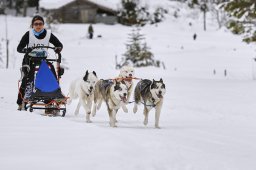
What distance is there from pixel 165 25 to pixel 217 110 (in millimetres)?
49205

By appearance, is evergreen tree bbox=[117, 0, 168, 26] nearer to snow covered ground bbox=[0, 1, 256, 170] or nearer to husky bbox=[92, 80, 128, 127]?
snow covered ground bbox=[0, 1, 256, 170]

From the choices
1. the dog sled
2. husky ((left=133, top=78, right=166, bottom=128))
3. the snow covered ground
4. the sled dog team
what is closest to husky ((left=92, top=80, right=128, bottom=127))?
the sled dog team

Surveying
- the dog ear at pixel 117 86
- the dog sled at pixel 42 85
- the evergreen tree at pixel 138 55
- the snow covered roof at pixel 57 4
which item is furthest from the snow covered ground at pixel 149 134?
the snow covered roof at pixel 57 4

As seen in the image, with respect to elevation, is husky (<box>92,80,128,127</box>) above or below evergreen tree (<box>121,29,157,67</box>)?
below

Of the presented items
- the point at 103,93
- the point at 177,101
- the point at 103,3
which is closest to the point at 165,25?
the point at 103,3

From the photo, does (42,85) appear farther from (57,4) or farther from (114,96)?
(57,4)

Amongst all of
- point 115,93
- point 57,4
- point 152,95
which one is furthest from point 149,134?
point 57,4

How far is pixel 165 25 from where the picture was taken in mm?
61125

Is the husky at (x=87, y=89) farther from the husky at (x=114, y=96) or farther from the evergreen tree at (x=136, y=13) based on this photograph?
the evergreen tree at (x=136, y=13)

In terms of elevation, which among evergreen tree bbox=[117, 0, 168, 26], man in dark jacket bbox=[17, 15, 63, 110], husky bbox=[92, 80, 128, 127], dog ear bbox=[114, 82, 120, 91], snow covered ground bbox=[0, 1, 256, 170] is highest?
evergreen tree bbox=[117, 0, 168, 26]

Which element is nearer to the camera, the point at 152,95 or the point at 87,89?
the point at 152,95

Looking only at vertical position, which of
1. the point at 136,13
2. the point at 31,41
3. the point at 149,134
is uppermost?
the point at 136,13

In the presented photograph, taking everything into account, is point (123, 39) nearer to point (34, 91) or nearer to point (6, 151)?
point (34, 91)

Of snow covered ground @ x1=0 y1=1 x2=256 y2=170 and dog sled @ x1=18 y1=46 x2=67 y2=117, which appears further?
dog sled @ x1=18 y1=46 x2=67 y2=117
